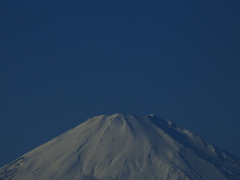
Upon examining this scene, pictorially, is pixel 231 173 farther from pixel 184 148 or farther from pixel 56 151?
pixel 56 151

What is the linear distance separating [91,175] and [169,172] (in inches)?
508

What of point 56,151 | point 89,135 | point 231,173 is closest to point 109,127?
point 89,135

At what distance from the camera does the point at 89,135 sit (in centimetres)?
10581

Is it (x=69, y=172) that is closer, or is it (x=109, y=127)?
(x=69, y=172)

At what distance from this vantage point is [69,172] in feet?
315

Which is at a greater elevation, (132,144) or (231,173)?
(132,144)

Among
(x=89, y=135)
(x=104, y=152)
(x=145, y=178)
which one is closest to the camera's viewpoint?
(x=145, y=178)

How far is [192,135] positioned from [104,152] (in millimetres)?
20286

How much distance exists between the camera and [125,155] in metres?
98.1

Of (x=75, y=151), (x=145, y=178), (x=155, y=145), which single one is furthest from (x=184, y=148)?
(x=75, y=151)

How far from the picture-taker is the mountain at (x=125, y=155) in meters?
95.1

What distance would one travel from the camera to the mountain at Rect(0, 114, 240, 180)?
9512 cm

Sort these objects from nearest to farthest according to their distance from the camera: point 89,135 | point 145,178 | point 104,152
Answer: point 145,178, point 104,152, point 89,135

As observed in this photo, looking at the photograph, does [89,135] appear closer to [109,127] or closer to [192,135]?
[109,127]
